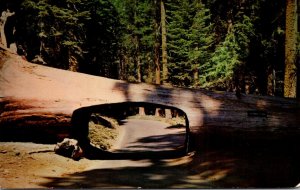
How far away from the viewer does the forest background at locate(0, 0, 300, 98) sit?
16.6 meters

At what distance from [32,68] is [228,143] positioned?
691 centimetres

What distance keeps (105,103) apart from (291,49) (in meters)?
7.08

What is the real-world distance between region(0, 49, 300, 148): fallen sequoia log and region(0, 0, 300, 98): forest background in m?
2.57

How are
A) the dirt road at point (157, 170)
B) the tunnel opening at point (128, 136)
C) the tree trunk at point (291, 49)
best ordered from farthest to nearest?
the tree trunk at point (291, 49) < the tunnel opening at point (128, 136) < the dirt road at point (157, 170)

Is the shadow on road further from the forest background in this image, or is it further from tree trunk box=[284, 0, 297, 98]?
the forest background

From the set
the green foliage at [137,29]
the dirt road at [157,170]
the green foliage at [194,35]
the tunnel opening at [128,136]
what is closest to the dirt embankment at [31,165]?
the dirt road at [157,170]

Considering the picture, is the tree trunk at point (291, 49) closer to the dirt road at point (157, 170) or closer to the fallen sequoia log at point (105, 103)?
the fallen sequoia log at point (105, 103)

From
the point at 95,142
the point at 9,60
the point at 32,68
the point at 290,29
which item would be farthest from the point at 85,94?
the point at 290,29

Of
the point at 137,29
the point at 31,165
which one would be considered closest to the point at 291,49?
the point at 31,165

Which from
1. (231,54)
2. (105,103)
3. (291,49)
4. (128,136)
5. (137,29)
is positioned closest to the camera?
(105,103)

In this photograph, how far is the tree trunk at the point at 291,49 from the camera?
12038 mm

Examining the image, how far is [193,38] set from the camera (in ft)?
66.9

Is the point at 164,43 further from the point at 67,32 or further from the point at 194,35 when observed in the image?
the point at 67,32

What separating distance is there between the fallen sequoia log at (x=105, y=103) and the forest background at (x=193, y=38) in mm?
2565
